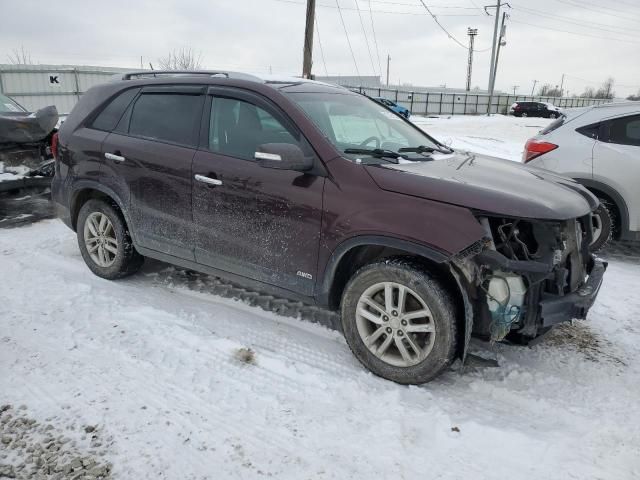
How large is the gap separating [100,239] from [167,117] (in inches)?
53.4

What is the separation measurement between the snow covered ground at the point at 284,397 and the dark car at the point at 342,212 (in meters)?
0.35

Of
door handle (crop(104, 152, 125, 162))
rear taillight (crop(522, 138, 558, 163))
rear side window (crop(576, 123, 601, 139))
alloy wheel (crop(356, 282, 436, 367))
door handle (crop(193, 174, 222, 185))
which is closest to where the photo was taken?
alloy wheel (crop(356, 282, 436, 367))

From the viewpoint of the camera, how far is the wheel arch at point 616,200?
5.36 m

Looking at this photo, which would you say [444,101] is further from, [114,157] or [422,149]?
[114,157]

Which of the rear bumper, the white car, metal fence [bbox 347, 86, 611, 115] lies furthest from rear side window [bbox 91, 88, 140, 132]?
metal fence [bbox 347, 86, 611, 115]

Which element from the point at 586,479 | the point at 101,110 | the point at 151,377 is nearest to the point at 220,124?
the point at 101,110

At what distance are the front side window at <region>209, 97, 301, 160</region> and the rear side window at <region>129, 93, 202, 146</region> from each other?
0.63 feet

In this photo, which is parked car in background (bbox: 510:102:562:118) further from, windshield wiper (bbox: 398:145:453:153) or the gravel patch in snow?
the gravel patch in snow

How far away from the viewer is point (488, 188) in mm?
2947

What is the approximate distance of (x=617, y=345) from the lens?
12.1 feet

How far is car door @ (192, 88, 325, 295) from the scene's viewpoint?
3.32 m

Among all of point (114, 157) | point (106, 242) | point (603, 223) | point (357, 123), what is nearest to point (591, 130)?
point (603, 223)

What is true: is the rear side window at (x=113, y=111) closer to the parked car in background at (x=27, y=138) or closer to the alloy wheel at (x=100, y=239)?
the alloy wheel at (x=100, y=239)

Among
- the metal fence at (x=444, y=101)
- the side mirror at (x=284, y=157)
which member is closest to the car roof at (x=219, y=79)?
the side mirror at (x=284, y=157)
